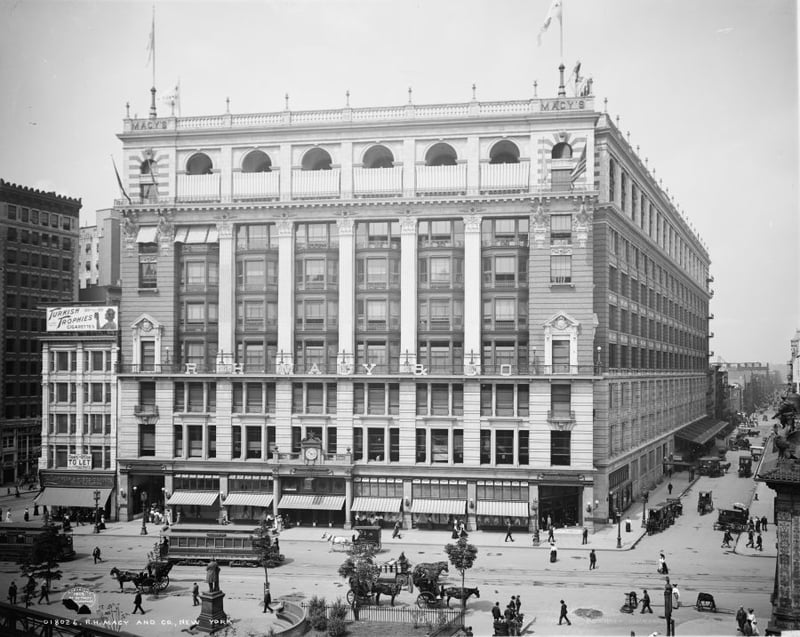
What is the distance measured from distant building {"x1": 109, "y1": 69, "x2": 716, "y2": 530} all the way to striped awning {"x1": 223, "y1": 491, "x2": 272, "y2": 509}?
0.62 ft

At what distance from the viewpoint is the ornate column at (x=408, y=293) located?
200ft

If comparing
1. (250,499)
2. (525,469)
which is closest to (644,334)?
(525,469)

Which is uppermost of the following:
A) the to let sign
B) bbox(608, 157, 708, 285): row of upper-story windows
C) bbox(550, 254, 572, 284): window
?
bbox(608, 157, 708, 285): row of upper-story windows

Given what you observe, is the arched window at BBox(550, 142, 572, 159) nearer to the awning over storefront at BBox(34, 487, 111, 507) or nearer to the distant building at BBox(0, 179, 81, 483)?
the awning over storefront at BBox(34, 487, 111, 507)

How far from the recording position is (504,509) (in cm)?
5834

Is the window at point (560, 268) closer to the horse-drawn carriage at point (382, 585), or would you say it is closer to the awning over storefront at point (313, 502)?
the awning over storefront at point (313, 502)

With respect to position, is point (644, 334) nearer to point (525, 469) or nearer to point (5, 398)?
point (525, 469)

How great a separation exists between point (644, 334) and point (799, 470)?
49.0 metres

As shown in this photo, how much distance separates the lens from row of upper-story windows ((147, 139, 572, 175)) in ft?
201

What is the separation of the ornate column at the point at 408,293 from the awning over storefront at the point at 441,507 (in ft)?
33.2

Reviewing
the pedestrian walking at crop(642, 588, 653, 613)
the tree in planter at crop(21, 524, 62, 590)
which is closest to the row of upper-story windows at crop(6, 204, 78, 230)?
the tree in planter at crop(21, 524, 62, 590)

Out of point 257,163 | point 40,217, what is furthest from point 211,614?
point 40,217

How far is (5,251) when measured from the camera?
83062 mm

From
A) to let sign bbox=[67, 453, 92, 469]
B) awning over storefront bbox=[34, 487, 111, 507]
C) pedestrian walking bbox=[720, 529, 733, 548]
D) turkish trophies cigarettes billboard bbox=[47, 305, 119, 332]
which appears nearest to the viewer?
pedestrian walking bbox=[720, 529, 733, 548]
